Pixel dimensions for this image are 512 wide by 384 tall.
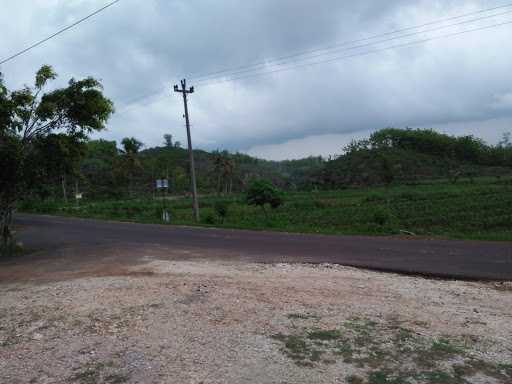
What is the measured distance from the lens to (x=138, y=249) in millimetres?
13641

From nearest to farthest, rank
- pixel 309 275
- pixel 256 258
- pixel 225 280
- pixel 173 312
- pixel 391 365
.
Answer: pixel 391 365 < pixel 173 312 < pixel 225 280 < pixel 309 275 < pixel 256 258

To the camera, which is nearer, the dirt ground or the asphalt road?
the dirt ground

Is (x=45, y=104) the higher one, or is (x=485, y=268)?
(x=45, y=104)

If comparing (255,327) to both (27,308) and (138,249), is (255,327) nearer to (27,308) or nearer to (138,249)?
(27,308)

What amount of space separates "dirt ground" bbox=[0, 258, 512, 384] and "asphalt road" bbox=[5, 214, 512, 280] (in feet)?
5.84

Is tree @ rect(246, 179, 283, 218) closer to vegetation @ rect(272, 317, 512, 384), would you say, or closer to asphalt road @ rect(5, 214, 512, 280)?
asphalt road @ rect(5, 214, 512, 280)

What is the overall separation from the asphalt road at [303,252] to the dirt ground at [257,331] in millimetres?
1781

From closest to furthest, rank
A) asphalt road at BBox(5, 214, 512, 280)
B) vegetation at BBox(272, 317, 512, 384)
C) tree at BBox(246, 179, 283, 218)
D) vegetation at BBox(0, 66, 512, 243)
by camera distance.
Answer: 1. vegetation at BBox(272, 317, 512, 384)
2. asphalt road at BBox(5, 214, 512, 280)
3. vegetation at BBox(0, 66, 512, 243)
4. tree at BBox(246, 179, 283, 218)

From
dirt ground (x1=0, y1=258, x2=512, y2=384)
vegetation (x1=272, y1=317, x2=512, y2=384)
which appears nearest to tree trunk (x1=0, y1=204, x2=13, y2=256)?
dirt ground (x1=0, y1=258, x2=512, y2=384)

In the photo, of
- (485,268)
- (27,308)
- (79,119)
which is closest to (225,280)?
(27,308)

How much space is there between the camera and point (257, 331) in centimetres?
529

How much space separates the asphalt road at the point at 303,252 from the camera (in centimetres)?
998

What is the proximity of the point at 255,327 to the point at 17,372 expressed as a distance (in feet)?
8.74

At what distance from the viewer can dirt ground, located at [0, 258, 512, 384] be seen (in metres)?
4.27
